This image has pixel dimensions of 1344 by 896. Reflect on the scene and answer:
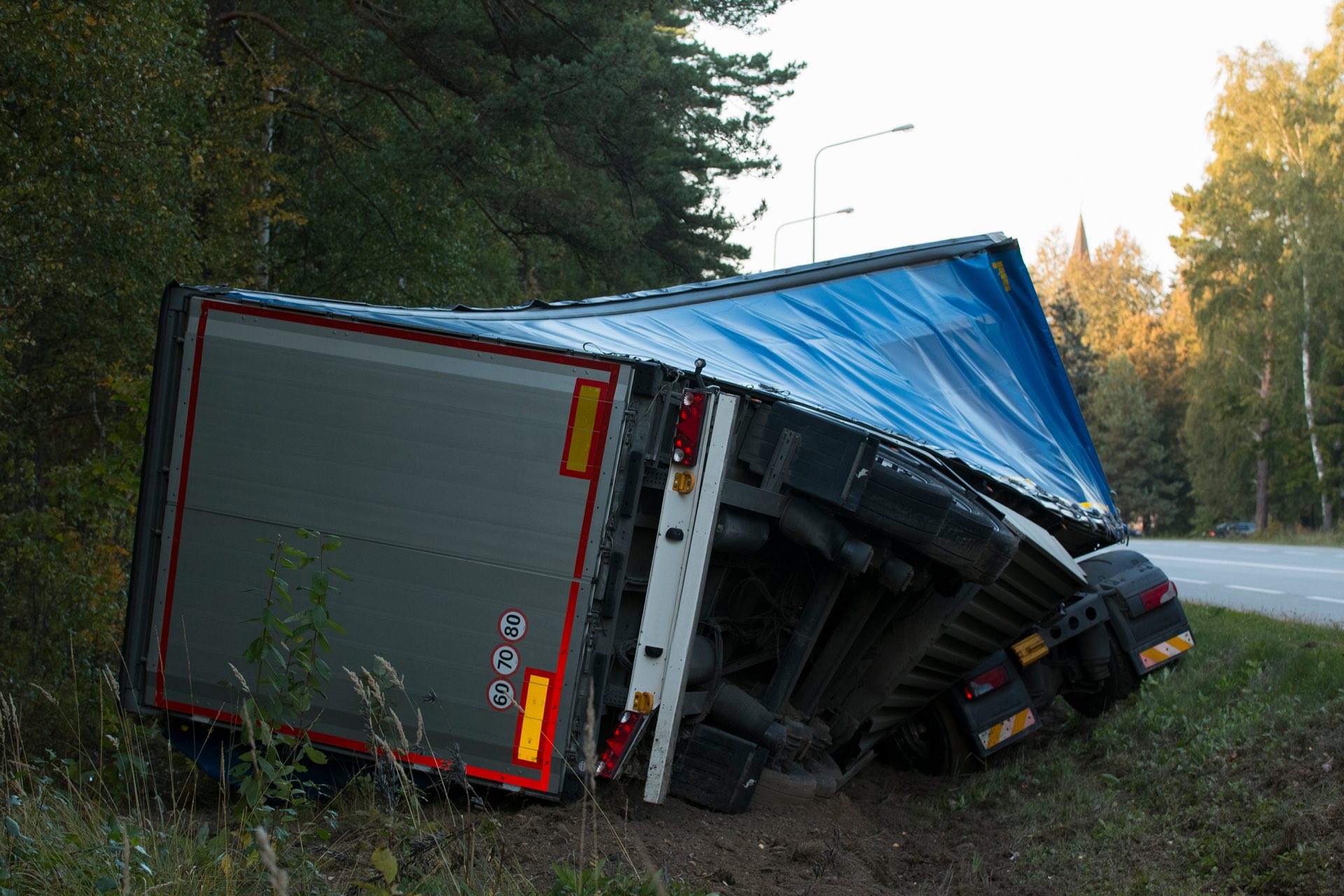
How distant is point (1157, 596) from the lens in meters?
8.08

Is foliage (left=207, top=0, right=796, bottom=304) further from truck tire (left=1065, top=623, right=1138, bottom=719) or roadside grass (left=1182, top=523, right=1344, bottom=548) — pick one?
roadside grass (left=1182, top=523, right=1344, bottom=548)

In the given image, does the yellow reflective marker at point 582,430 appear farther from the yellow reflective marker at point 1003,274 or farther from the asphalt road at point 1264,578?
the asphalt road at point 1264,578

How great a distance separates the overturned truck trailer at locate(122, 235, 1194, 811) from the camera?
5.11 meters

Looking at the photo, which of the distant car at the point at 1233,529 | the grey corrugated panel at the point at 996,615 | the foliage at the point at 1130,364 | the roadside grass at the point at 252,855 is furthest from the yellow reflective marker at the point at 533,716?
the foliage at the point at 1130,364

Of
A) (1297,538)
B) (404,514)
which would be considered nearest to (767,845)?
(404,514)

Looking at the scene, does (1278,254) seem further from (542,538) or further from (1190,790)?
(542,538)

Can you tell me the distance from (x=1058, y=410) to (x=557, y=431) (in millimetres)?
5242

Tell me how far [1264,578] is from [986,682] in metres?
10.6

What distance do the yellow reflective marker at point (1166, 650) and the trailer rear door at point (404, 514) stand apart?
14.5 feet

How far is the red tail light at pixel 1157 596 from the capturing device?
802 centimetres

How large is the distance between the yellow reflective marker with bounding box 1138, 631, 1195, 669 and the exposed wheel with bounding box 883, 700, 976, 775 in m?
1.38

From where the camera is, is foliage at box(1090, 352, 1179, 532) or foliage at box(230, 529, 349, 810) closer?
foliage at box(230, 529, 349, 810)

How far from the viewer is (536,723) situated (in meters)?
5.11

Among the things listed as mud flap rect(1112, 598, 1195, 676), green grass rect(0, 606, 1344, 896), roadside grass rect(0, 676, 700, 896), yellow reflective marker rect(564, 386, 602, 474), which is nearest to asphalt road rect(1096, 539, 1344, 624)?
mud flap rect(1112, 598, 1195, 676)
